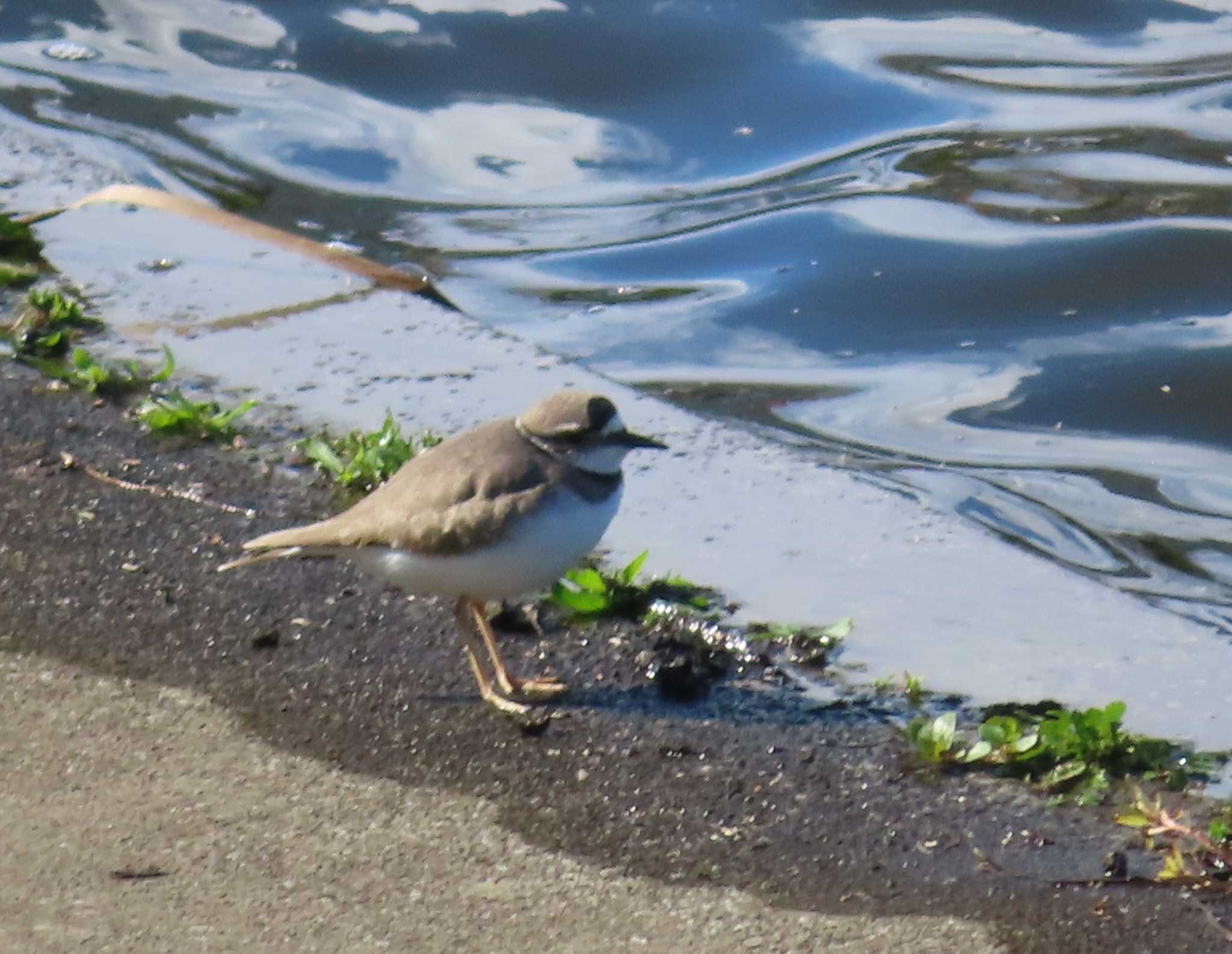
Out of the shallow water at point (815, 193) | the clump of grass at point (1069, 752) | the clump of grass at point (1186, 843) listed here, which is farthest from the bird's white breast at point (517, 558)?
the shallow water at point (815, 193)

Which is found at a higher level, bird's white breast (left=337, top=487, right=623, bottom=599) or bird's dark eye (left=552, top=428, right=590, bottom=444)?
bird's dark eye (left=552, top=428, right=590, bottom=444)

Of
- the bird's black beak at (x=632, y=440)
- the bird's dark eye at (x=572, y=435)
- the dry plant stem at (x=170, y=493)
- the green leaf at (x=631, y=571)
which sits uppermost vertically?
the bird's dark eye at (x=572, y=435)

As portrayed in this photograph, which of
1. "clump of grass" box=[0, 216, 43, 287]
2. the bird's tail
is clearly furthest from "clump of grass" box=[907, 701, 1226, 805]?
"clump of grass" box=[0, 216, 43, 287]

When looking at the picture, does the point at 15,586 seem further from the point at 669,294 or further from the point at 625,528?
the point at 669,294

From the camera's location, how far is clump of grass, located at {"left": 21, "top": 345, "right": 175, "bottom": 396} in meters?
6.45

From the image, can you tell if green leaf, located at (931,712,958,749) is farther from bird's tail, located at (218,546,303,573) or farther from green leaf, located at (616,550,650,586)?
bird's tail, located at (218,546,303,573)

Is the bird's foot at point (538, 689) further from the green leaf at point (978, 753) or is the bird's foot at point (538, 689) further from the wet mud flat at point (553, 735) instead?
the green leaf at point (978, 753)

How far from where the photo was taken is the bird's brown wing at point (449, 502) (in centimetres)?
457

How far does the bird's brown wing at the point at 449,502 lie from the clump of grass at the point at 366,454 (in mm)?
909

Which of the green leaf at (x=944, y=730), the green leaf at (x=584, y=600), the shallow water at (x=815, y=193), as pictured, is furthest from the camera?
the shallow water at (x=815, y=193)

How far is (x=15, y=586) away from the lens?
4.96 m

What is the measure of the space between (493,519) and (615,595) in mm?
679

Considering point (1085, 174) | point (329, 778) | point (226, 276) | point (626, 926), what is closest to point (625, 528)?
point (329, 778)

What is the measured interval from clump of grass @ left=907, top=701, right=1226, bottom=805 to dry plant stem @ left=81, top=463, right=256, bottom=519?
2.37m
